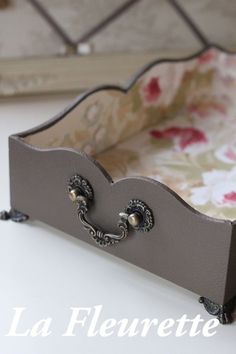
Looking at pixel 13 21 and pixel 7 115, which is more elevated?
pixel 13 21

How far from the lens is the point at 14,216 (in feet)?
2.84

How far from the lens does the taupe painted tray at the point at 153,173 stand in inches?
27.6

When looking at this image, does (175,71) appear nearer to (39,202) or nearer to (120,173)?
(120,173)

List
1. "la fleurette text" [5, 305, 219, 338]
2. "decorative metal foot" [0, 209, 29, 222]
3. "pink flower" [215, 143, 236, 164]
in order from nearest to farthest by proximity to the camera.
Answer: "la fleurette text" [5, 305, 219, 338]
"decorative metal foot" [0, 209, 29, 222]
"pink flower" [215, 143, 236, 164]

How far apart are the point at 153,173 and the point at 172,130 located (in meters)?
0.18

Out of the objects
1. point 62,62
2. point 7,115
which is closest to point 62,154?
point 7,115

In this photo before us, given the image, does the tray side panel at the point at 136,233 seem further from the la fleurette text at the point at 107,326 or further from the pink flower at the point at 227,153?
the pink flower at the point at 227,153

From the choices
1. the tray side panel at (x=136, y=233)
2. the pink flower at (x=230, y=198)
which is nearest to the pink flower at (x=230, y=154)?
the pink flower at (x=230, y=198)

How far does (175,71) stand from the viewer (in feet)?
3.72

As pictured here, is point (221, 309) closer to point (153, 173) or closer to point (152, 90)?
point (153, 173)

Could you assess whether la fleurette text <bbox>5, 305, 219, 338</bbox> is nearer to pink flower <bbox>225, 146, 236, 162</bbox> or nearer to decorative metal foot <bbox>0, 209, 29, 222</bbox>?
decorative metal foot <bbox>0, 209, 29, 222</bbox>

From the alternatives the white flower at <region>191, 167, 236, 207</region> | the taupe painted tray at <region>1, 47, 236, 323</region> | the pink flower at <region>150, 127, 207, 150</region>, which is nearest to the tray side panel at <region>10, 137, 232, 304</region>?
the taupe painted tray at <region>1, 47, 236, 323</region>

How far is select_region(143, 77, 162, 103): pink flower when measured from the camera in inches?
42.5

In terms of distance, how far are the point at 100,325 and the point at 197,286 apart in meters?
0.11
